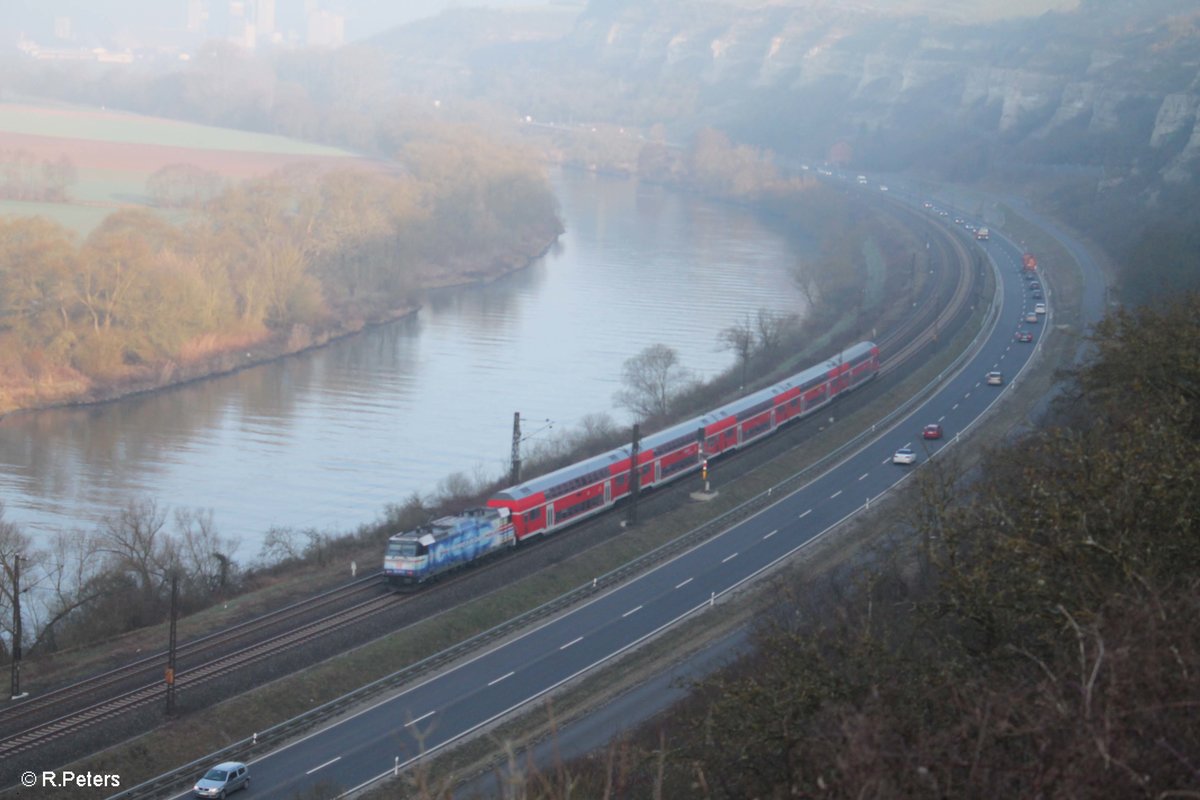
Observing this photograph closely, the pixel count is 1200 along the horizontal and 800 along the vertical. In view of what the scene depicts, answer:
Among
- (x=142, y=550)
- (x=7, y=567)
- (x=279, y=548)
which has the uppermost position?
(x=7, y=567)

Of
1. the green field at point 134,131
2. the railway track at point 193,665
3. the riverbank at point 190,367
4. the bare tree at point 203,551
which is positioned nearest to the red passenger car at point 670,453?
the railway track at point 193,665

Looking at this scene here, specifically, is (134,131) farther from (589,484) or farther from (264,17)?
(264,17)

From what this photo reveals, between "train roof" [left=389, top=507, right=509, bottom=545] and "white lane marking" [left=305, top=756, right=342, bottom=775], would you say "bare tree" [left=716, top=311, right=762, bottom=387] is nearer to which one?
"train roof" [left=389, top=507, right=509, bottom=545]

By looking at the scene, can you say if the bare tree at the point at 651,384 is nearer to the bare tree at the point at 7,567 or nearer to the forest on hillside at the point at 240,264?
the forest on hillside at the point at 240,264

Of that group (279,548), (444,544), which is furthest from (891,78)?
(444,544)

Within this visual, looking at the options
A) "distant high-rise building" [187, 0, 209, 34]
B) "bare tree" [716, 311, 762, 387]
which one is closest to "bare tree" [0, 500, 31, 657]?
"bare tree" [716, 311, 762, 387]

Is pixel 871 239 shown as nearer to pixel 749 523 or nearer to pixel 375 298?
pixel 375 298
